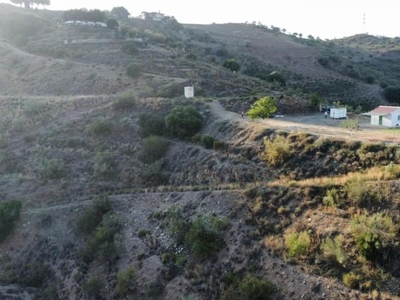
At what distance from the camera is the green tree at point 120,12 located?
108744mm

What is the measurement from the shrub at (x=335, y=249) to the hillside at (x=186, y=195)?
0.06 m

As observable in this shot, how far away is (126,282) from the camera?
74.1ft

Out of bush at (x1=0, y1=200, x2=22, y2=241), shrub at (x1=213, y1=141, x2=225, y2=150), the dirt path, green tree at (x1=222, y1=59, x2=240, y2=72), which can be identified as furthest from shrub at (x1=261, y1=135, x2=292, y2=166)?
green tree at (x1=222, y1=59, x2=240, y2=72)

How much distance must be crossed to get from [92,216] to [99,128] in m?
13.6

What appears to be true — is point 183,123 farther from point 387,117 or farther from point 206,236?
point 206,236

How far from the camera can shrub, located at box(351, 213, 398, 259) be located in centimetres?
1834

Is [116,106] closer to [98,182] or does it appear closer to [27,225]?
[98,182]

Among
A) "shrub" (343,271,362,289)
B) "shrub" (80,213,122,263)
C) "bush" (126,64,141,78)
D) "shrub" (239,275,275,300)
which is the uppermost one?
"bush" (126,64,141,78)

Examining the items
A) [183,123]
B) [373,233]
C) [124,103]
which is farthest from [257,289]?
[124,103]

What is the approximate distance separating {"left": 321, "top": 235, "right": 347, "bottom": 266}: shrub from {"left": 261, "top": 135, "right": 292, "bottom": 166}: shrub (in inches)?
353

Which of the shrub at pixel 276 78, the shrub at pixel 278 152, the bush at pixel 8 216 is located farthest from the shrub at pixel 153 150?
the shrub at pixel 276 78

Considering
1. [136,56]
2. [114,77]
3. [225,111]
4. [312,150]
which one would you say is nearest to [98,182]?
[225,111]

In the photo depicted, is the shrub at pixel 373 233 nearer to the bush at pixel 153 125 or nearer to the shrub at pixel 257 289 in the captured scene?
the shrub at pixel 257 289

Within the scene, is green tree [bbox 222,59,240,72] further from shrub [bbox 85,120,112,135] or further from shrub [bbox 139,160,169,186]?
shrub [bbox 139,160,169,186]
